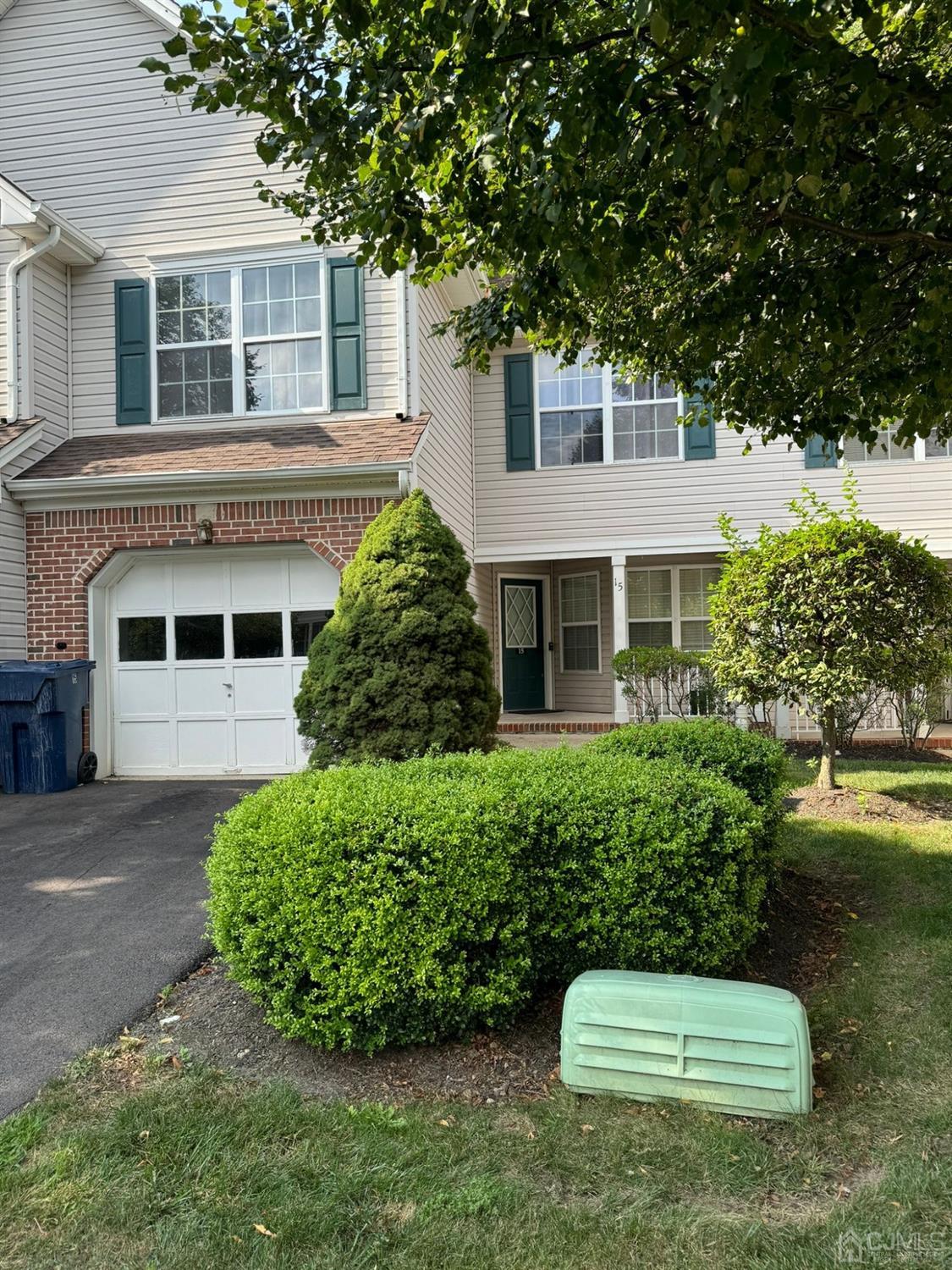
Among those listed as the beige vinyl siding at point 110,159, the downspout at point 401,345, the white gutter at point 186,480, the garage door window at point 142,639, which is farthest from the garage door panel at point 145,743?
the downspout at point 401,345

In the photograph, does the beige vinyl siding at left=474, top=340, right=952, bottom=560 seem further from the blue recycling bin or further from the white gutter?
the blue recycling bin

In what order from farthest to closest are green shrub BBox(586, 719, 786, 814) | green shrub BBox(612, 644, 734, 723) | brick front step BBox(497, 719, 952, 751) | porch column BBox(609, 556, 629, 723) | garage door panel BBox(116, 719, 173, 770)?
porch column BBox(609, 556, 629, 723)
brick front step BBox(497, 719, 952, 751)
green shrub BBox(612, 644, 734, 723)
garage door panel BBox(116, 719, 173, 770)
green shrub BBox(586, 719, 786, 814)

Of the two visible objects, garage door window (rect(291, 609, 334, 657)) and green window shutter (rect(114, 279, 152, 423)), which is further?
green window shutter (rect(114, 279, 152, 423))

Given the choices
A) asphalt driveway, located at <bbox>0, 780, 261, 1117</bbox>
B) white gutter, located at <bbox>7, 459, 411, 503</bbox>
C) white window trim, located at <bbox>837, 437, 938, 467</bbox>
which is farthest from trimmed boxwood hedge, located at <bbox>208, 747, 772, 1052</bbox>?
white window trim, located at <bbox>837, 437, 938, 467</bbox>

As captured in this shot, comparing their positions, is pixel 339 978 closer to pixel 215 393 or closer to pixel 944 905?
pixel 944 905

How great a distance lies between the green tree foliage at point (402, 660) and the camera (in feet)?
19.6

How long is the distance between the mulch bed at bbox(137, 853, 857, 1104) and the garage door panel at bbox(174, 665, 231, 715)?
5.15 meters

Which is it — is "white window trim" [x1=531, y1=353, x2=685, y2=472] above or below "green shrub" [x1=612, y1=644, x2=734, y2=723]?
above

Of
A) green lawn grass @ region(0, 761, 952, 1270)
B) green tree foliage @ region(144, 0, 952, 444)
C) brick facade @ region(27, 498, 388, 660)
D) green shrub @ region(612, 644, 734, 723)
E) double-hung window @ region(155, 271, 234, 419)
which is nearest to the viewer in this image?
green lawn grass @ region(0, 761, 952, 1270)

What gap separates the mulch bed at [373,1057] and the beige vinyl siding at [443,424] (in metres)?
6.02

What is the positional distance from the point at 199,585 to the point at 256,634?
825mm

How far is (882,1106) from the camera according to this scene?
2.92 m

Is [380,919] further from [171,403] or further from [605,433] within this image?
[605,433]

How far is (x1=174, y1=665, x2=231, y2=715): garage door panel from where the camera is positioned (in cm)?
892
